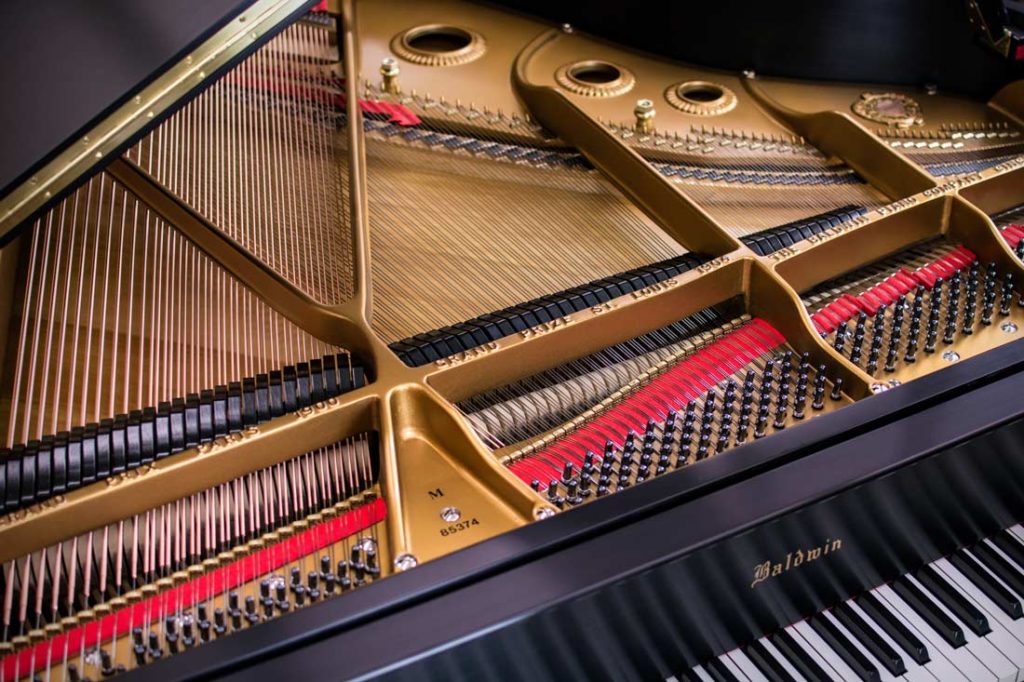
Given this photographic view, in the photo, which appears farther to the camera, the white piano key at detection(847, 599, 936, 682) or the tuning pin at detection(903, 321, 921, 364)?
the tuning pin at detection(903, 321, 921, 364)

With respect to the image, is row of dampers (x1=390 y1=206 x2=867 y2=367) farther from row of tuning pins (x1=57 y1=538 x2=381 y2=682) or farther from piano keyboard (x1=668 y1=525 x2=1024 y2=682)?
piano keyboard (x1=668 y1=525 x2=1024 y2=682)

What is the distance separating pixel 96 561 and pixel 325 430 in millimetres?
525

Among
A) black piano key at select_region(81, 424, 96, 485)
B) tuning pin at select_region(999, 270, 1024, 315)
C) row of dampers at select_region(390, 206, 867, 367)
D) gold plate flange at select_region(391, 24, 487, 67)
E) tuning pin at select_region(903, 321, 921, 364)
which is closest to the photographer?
black piano key at select_region(81, 424, 96, 485)

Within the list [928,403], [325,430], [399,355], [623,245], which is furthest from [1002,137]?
[325,430]

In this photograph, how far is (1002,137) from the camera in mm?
3635

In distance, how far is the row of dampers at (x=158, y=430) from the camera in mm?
2246

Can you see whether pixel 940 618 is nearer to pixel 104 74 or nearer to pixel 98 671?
pixel 98 671

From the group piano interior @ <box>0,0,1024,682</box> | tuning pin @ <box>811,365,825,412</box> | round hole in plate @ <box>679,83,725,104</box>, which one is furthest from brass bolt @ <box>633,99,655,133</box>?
tuning pin @ <box>811,365,825,412</box>

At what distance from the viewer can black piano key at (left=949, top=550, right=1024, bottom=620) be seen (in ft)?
8.23

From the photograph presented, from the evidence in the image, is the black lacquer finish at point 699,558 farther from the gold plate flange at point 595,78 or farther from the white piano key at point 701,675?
the gold plate flange at point 595,78

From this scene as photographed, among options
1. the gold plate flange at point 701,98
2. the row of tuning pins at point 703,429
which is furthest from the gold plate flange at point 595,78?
the row of tuning pins at point 703,429

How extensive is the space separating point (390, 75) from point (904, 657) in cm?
237

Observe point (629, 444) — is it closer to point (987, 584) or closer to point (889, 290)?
point (987, 584)

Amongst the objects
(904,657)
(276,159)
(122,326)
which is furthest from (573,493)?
(276,159)
